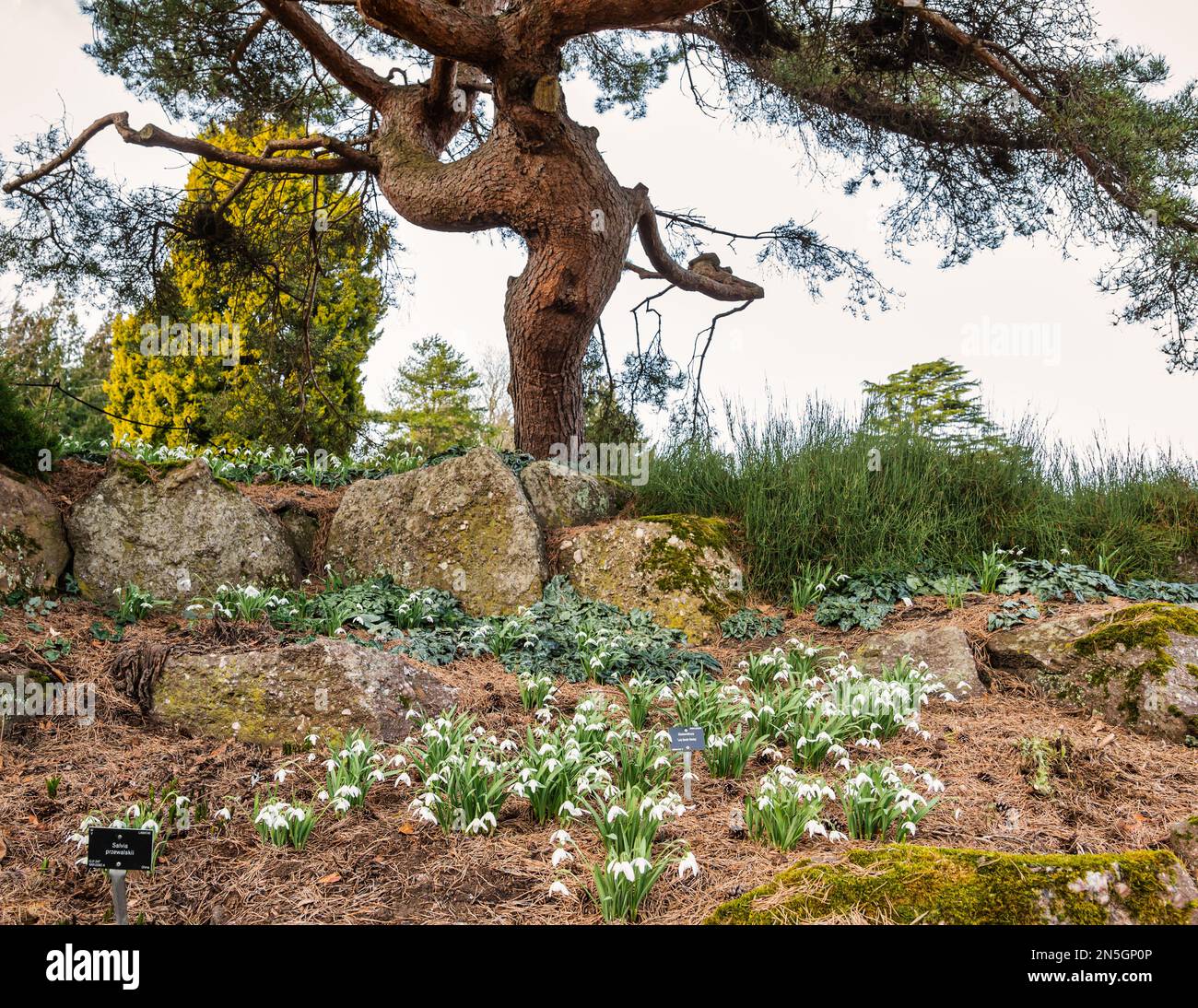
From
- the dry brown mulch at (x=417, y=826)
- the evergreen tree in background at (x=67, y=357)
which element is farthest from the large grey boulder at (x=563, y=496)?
the evergreen tree in background at (x=67, y=357)

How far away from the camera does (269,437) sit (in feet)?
35.1

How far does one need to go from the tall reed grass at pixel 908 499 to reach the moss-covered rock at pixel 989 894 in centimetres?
402

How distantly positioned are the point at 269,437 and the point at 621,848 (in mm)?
8870

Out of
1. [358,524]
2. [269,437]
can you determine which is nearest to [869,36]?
[358,524]

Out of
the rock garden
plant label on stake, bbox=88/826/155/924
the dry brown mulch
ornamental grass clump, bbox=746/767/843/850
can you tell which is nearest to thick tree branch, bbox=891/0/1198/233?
the rock garden

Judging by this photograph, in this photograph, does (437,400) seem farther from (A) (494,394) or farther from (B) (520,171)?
(B) (520,171)

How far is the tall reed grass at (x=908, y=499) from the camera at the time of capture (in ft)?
21.8

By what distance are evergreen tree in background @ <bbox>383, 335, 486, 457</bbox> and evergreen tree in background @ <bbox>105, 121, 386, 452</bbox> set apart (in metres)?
5.37

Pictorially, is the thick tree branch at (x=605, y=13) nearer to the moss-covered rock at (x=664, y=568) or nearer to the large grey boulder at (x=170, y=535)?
the moss-covered rock at (x=664, y=568)

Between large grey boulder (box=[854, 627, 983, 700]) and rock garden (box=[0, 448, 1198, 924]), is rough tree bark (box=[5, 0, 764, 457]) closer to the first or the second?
rock garden (box=[0, 448, 1198, 924])

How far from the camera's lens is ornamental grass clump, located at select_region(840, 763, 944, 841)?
3.21 meters

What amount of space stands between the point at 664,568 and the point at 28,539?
4.06 m

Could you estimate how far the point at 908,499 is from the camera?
690 centimetres

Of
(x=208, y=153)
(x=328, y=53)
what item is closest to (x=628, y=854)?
(x=328, y=53)
